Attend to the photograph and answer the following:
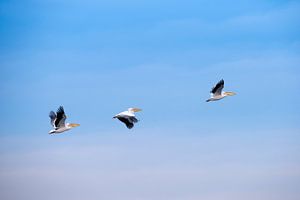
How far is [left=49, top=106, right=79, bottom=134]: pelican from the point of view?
6125 centimetres

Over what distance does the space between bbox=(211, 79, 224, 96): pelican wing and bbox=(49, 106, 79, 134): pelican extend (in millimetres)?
10711

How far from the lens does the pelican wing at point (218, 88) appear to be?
211ft

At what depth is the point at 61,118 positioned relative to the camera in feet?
203

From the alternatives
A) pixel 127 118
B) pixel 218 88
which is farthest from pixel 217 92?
pixel 127 118

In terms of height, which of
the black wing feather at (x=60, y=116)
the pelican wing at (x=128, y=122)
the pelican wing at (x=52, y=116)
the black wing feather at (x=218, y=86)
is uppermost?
the black wing feather at (x=218, y=86)

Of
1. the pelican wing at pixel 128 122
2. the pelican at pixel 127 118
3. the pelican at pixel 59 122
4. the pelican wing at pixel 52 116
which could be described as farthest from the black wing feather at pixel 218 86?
the pelican wing at pixel 52 116

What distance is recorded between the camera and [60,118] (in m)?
61.9

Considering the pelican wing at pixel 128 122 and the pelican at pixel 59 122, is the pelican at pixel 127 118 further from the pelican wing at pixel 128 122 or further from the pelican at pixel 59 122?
the pelican at pixel 59 122

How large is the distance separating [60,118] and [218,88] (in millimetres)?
12134

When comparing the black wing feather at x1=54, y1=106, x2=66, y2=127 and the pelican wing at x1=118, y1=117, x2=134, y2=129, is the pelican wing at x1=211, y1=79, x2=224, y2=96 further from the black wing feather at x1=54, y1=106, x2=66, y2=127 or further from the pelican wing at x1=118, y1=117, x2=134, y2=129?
the black wing feather at x1=54, y1=106, x2=66, y2=127

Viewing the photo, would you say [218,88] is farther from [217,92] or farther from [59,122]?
[59,122]

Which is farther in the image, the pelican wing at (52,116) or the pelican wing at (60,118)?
the pelican wing at (52,116)

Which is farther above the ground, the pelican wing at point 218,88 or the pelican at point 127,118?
the pelican wing at point 218,88

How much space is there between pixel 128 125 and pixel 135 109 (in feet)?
21.1
